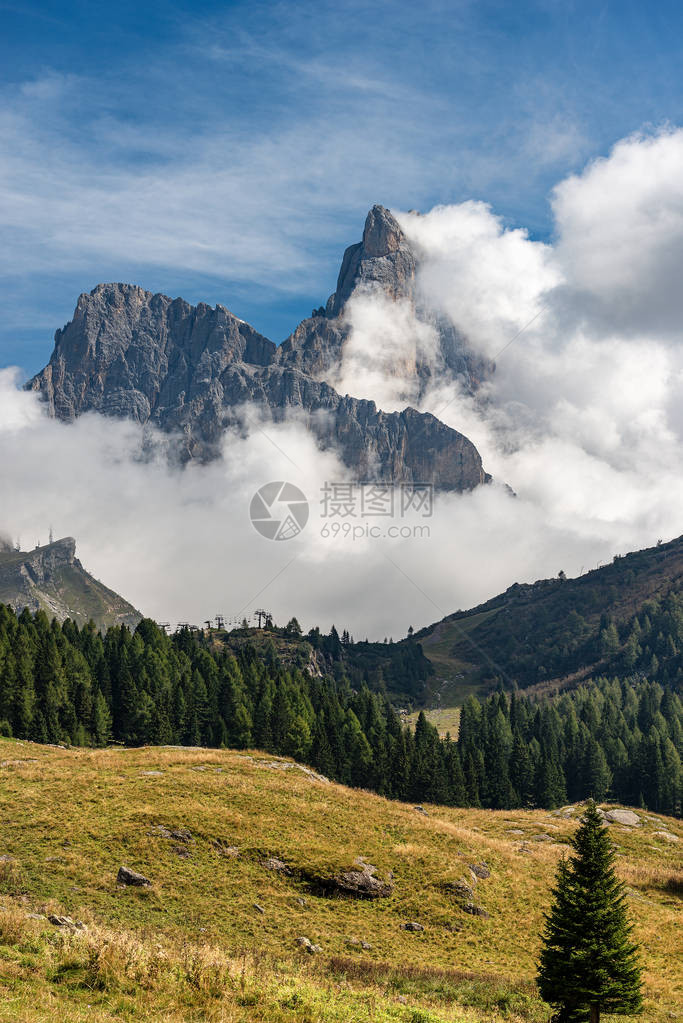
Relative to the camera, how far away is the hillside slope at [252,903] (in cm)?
2172

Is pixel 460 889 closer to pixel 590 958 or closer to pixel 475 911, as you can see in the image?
pixel 475 911

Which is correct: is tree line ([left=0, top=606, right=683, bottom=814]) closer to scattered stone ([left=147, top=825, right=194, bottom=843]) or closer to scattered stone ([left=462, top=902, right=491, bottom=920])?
scattered stone ([left=147, top=825, right=194, bottom=843])

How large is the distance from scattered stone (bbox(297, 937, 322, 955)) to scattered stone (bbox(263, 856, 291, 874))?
8.78 m

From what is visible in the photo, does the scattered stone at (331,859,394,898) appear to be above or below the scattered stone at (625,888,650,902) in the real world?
above

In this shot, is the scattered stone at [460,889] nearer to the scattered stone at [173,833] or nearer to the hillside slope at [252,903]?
the hillside slope at [252,903]

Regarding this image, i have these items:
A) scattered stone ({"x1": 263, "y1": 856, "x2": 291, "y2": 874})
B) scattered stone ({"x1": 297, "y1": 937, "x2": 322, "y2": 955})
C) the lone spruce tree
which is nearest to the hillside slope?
scattered stone ({"x1": 263, "y1": 856, "x2": 291, "y2": 874})

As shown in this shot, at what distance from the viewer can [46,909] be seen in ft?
100

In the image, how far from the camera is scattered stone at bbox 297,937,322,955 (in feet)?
119

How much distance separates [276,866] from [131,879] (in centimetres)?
995

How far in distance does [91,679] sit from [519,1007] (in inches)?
3987

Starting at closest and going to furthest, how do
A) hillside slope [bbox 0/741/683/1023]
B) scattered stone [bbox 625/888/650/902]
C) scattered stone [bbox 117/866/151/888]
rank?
hillside slope [bbox 0/741/683/1023]
scattered stone [bbox 117/866/151/888]
scattered stone [bbox 625/888/650/902]

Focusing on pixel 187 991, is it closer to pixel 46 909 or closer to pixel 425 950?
pixel 46 909

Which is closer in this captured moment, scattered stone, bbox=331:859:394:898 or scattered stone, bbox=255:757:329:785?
scattered stone, bbox=331:859:394:898

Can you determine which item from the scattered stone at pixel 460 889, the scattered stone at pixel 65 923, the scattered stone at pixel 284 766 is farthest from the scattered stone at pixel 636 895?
the scattered stone at pixel 65 923
